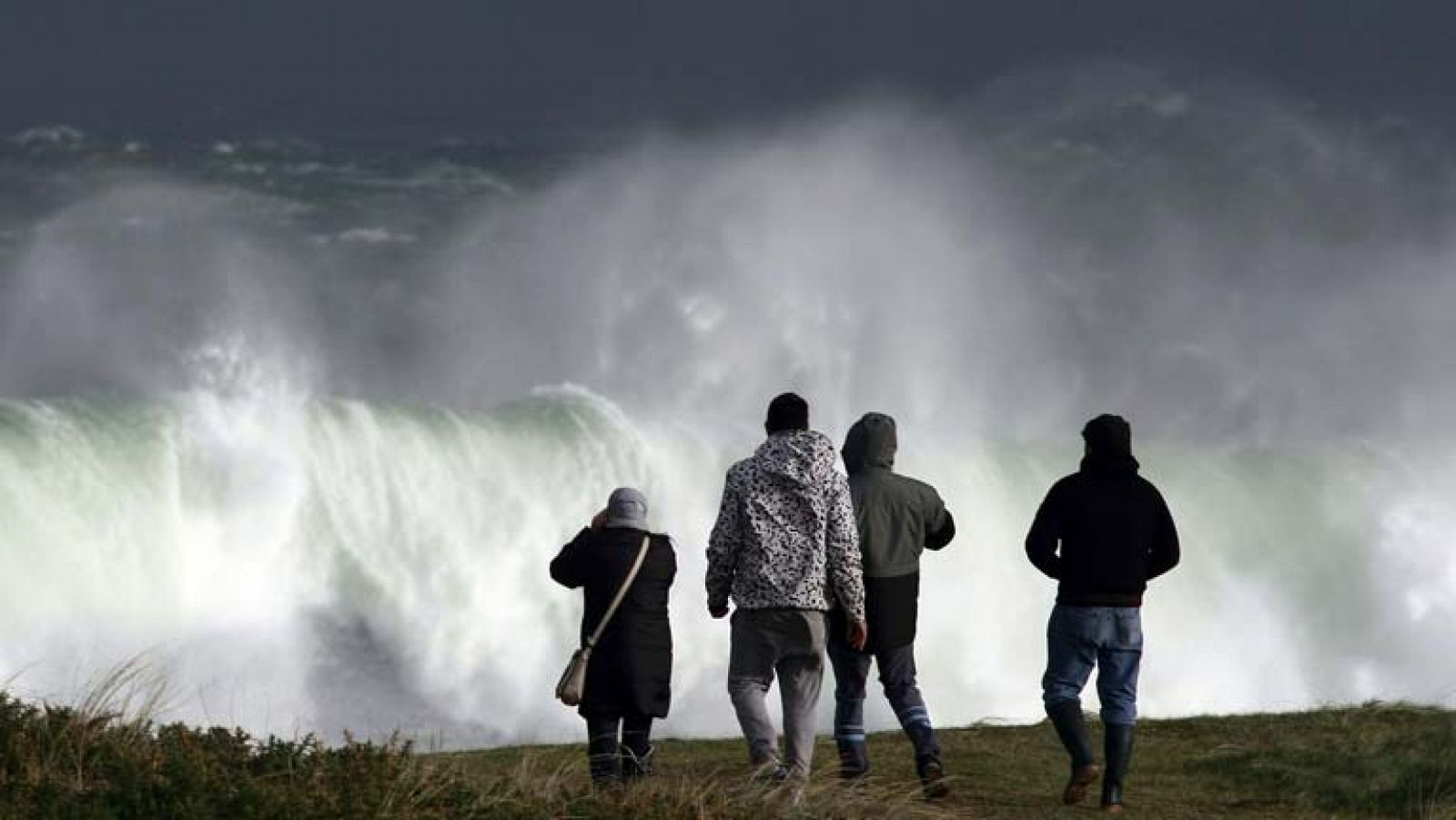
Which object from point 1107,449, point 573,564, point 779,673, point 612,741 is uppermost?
point 1107,449

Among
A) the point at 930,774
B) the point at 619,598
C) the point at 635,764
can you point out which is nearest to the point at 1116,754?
the point at 930,774

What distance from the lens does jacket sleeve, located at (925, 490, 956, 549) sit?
437 inches

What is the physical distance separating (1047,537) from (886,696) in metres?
1.05

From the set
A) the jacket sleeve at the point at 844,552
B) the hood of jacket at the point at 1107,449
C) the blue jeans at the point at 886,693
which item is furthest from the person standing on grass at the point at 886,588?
the hood of jacket at the point at 1107,449

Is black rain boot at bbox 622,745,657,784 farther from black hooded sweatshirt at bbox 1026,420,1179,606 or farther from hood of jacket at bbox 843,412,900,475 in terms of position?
black hooded sweatshirt at bbox 1026,420,1179,606

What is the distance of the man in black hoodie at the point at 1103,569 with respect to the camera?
10867 millimetres

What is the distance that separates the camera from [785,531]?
1040cm

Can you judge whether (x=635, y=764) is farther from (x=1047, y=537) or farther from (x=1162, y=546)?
(x=1162, y=546)

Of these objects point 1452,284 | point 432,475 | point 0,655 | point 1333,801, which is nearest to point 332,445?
point 432,475

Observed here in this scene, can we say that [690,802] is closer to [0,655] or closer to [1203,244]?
[0,655]

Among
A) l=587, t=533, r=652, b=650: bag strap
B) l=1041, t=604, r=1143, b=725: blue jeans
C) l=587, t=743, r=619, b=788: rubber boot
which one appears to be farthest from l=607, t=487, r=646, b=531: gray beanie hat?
l=1041, t=604, r=1143, b=725: blue jeans

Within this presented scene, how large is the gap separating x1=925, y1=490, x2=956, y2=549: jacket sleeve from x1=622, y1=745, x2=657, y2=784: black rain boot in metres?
1.64

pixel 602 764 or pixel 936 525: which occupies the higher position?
pixel 936 525

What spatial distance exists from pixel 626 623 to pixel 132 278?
31117 mm
